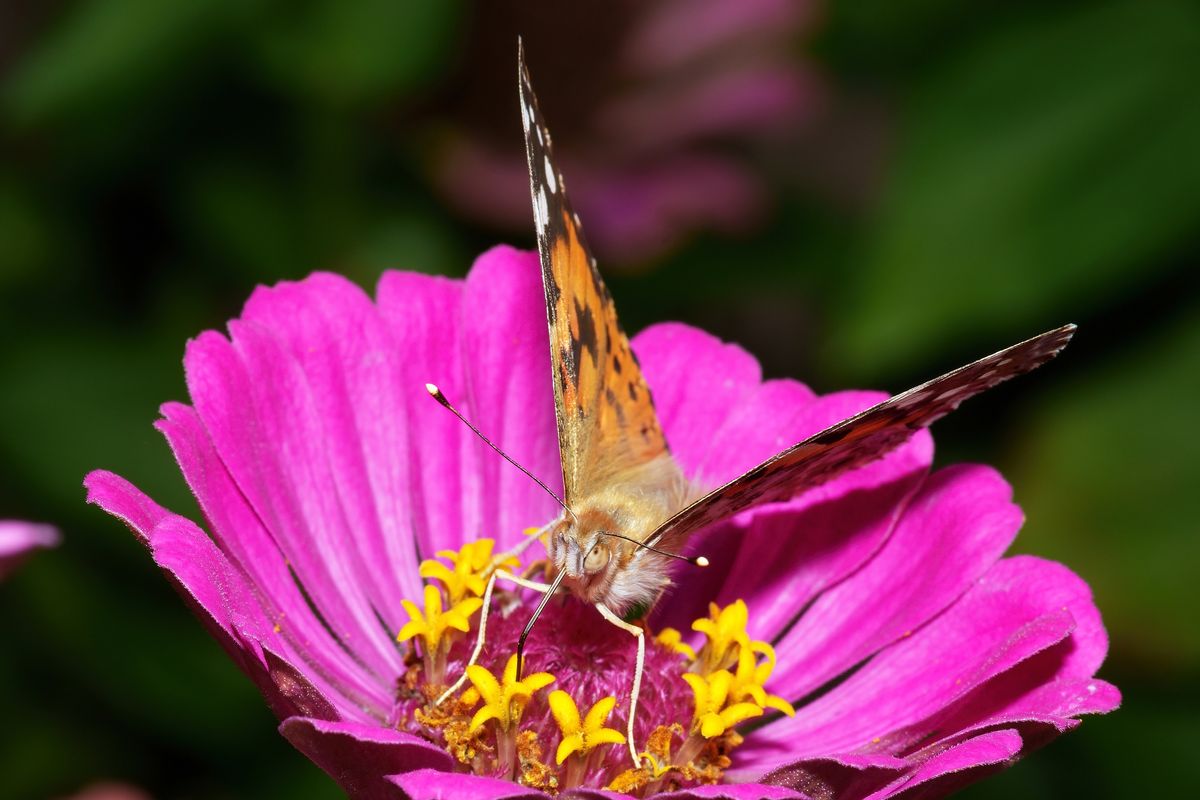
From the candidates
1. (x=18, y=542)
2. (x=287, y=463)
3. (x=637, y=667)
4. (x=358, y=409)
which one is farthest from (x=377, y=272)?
(x=18, y=542)

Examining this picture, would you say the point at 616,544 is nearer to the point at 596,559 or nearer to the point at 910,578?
the point at 596,559

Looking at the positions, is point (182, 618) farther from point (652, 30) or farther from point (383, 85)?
point (652, 30)

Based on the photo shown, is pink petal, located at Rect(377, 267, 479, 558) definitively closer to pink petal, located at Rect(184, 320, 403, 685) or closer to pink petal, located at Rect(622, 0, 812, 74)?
pink petal, located at Rect(184, 320, 403, 685)

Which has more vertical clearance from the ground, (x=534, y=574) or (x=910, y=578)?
(x=534, y=574)

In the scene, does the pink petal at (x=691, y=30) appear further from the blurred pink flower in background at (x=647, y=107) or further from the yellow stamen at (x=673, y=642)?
the yellow stamen at (x=673, y=642)

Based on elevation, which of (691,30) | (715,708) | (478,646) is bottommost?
(715,708)

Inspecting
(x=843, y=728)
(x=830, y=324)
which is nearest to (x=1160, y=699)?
(x=830, y=324)

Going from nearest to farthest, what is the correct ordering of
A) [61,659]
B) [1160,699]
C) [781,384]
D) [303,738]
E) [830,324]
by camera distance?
[303,738], [781,384], [61,659], [1160,699], [830,324]

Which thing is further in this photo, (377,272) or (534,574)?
(377,272)
